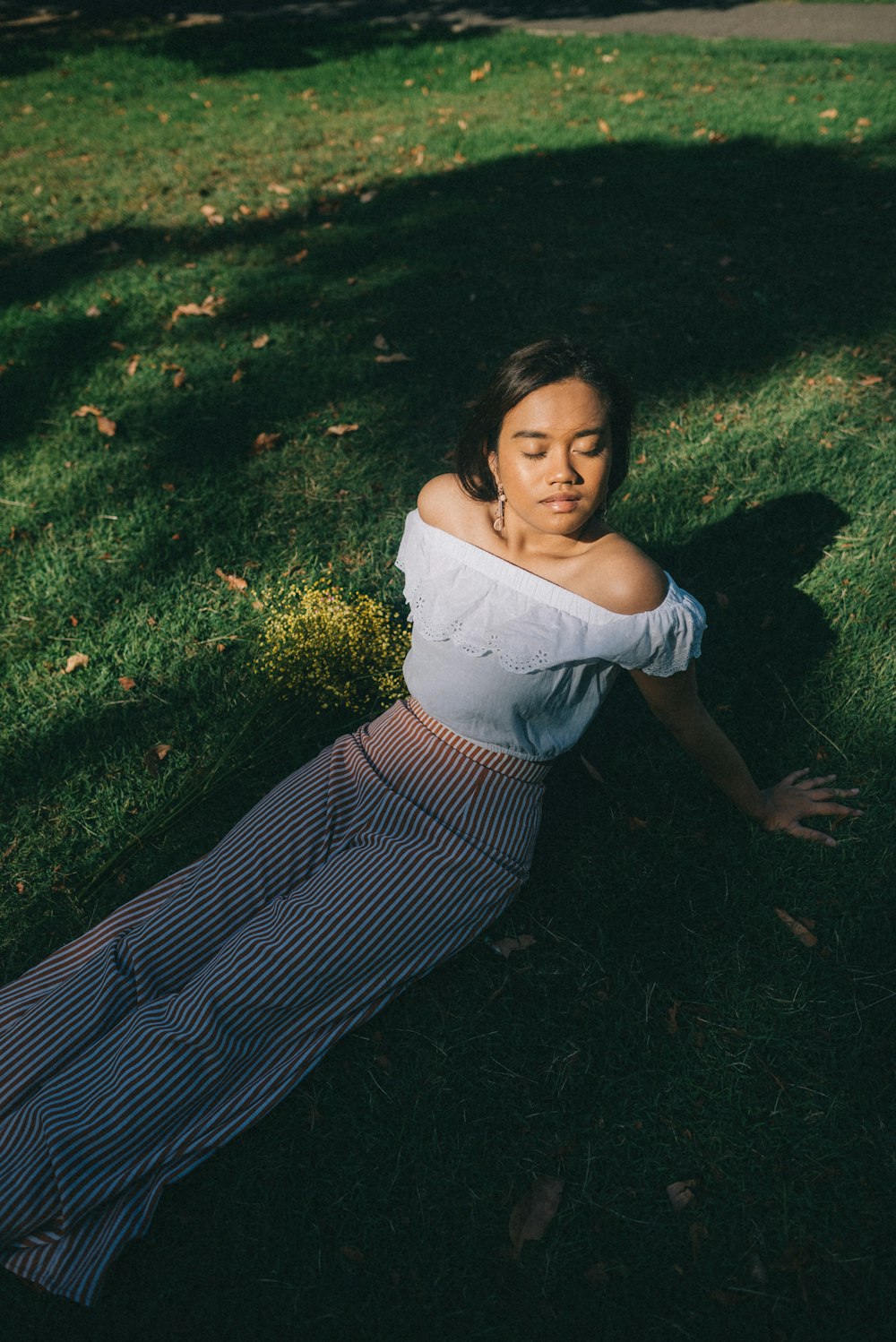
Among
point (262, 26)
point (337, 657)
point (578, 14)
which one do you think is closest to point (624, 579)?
point (337, 657)

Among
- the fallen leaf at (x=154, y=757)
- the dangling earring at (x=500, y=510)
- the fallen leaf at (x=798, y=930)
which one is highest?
the dangling earring at (x=500, y=510)

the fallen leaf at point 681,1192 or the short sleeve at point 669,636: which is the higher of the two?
the short sleeve at point 669,636

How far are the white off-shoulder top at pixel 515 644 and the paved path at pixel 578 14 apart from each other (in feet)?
37.1

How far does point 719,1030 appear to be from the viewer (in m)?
2.53

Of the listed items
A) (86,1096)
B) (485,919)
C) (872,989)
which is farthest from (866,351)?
(86,1096)

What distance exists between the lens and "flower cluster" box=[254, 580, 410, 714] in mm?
3393

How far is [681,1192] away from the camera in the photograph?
2256 millimetres

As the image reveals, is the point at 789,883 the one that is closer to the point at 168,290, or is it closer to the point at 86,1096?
the point at 86,1096

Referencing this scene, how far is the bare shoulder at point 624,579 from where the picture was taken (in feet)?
7.43

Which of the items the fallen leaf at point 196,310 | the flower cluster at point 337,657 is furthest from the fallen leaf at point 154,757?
the fallen leaf at point 196,310

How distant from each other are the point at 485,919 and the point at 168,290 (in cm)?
551

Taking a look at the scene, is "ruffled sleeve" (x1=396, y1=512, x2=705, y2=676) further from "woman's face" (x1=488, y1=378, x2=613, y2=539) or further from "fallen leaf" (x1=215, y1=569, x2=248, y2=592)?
"fallen leaf" (x1=215, y1=569, x2=248, y2=592)

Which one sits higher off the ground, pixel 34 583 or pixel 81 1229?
pixel 34 583

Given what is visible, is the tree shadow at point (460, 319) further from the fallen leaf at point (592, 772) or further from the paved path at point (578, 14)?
the paved path at point (578, 14)
